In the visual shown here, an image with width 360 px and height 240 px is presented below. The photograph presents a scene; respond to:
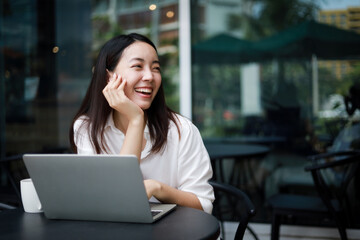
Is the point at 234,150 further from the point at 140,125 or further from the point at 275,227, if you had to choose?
the point at 140,125

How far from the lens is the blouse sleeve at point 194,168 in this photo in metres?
1.60

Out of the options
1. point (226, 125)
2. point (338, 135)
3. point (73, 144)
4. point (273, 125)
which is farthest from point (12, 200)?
point (338, 135)

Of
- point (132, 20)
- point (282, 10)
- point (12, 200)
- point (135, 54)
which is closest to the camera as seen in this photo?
point (135, 54)

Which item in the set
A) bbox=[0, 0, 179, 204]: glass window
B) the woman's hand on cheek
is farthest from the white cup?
bbox=[0, 0, 179, 204]: glass window

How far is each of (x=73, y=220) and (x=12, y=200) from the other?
164 centimetres

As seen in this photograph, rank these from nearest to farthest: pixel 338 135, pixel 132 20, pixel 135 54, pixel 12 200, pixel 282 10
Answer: pixel 135 54 → pixel 12 200 → pixel 338 135 → pixel 282 10 → pixel 132 20

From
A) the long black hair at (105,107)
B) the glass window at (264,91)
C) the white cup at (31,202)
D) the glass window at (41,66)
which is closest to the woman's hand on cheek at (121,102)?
the long black hair at (105,107)

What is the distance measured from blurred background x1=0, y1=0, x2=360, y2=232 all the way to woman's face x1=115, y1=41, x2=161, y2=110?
6.36ft

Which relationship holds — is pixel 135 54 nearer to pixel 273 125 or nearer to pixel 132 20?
pixel 273 125

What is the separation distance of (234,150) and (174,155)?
1.86 m

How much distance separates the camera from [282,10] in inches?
155

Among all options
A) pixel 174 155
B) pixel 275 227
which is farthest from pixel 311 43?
pixel 174 155

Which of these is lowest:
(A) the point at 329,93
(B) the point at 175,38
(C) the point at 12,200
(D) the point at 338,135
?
(C) the point at 12,200

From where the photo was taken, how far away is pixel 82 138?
173 cm
